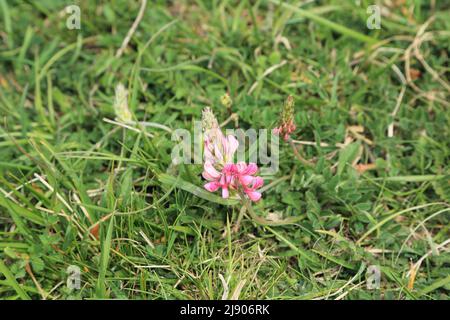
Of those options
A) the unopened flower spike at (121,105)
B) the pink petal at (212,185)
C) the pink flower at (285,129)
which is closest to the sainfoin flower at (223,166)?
the pink petal at (212,185)

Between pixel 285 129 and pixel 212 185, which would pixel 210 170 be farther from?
pixel 285 129

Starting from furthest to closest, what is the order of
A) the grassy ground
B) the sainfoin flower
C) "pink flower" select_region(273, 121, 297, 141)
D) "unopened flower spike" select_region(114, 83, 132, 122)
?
"unopened flower spike" select_region(114, 83, 132, 122)
the grassy ground
"pink flower" select_region(273, 121, 297, 141)
the sainfoin flower

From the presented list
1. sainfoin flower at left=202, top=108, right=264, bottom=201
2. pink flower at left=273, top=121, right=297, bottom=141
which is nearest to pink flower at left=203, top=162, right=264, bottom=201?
sainfoin flower at left=202, top=108, right=264, bottom=201

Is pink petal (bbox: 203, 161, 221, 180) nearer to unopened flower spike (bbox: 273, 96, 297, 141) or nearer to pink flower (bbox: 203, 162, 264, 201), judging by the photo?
pink flower (bbox: 203, 162, 264, 201)

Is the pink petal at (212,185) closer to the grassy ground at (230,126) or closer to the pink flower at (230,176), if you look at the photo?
the pink flower at (230,176)

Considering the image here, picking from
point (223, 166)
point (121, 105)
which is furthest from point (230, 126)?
point (223, 166)

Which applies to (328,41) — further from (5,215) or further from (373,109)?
(5,215)
